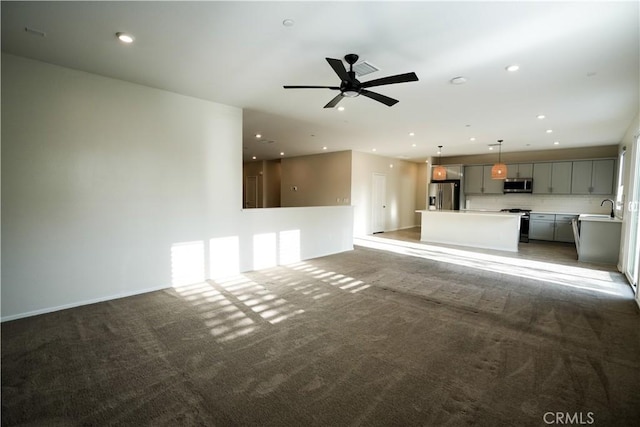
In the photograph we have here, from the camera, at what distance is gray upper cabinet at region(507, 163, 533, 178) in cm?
905

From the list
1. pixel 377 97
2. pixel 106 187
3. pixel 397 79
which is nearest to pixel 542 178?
pixel 377 97

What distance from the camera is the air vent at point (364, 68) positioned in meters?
3.28

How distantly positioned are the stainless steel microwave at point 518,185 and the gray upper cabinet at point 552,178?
14 centimetres

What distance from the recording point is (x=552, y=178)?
870 cm

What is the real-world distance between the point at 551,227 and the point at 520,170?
74.6 inches

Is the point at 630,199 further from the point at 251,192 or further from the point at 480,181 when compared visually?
the point at 251,192

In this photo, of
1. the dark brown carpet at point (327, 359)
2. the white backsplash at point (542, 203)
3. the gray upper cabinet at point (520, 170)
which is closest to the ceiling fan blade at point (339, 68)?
the dark brown carpet at point (327, 359)

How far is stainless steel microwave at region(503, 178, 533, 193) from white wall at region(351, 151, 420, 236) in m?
3.49

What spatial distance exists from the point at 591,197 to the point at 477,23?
875cm

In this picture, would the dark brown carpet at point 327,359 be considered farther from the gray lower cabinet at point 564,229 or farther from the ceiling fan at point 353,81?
the gray lower cabinet at point 564,229

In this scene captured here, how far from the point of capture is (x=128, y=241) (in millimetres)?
3951

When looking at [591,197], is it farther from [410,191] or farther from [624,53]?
[624,53]

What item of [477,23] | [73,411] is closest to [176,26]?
[477,23]

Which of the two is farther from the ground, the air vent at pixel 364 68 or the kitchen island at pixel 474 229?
the air vent at pixel 364 68
